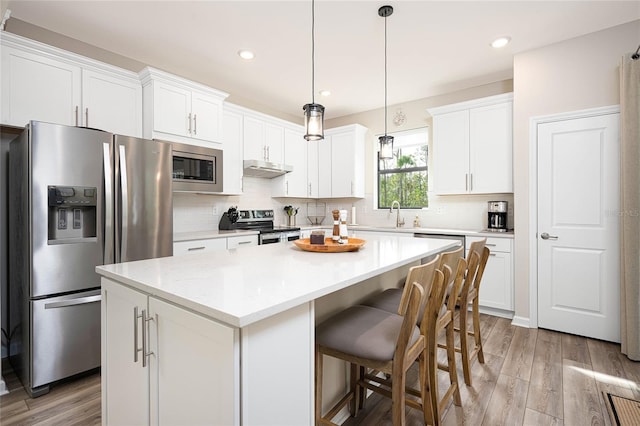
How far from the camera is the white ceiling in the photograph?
2461mm

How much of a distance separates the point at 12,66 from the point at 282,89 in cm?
262

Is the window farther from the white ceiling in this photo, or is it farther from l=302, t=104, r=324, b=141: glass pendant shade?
l=302, t=104, r=324, b=141: glass pendant shade

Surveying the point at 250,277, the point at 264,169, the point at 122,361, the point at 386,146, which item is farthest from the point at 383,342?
the point at 264,169

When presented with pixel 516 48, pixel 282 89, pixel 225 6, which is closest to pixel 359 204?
pixel 282 89

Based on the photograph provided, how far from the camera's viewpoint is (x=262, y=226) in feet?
13.8

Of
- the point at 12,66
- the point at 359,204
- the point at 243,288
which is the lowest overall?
the point at 243,288

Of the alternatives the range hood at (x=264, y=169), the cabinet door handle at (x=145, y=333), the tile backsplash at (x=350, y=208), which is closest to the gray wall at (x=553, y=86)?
the tile backsplash at (x=350, y=208)

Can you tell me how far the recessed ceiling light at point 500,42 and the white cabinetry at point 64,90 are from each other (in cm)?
344

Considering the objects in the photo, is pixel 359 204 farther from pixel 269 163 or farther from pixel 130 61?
pixel 130 61

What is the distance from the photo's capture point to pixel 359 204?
520cm

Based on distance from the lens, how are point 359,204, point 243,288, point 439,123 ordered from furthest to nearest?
1. point 359,204
2. point 439,123
3. point 243,288

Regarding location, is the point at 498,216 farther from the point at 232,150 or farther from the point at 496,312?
the point at 232,150

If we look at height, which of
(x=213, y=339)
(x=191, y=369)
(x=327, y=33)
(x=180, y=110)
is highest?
(x=327, y=33)

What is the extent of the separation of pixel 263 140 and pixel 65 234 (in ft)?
8.63
